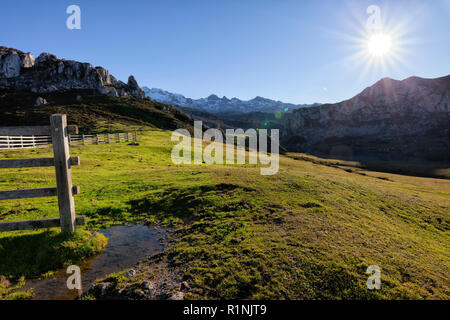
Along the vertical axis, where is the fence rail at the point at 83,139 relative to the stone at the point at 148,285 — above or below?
above

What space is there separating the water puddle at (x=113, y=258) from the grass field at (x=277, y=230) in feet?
3.08

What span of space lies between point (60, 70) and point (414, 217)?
22781 cm

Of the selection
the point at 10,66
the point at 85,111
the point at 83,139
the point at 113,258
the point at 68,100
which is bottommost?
the point at 113,258

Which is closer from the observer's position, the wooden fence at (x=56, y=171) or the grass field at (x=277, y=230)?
the grass field at (x=277, y=230)

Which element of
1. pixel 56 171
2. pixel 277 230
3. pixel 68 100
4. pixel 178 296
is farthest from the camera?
pixel 68 100

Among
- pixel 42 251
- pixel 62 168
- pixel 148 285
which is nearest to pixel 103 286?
pixel 148 285

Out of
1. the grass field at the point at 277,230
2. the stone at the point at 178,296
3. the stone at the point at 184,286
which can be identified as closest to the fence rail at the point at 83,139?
the grass field at the point at 277,230

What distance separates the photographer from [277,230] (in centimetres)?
1143

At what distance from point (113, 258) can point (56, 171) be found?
462 centimetres

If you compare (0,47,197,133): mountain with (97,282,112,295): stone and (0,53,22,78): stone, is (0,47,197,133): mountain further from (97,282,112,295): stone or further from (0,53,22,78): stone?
(97,282,112,295): stone

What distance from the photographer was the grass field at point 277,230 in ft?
25.2

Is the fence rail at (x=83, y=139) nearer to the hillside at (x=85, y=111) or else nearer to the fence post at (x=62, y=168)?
the hillside at (x=85, y=111)

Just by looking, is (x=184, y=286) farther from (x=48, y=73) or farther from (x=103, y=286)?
(x=48, y=73)

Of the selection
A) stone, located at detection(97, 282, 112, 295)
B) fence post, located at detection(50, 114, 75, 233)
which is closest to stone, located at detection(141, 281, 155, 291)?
stone, located at detection(97, 282, 112, 295)
